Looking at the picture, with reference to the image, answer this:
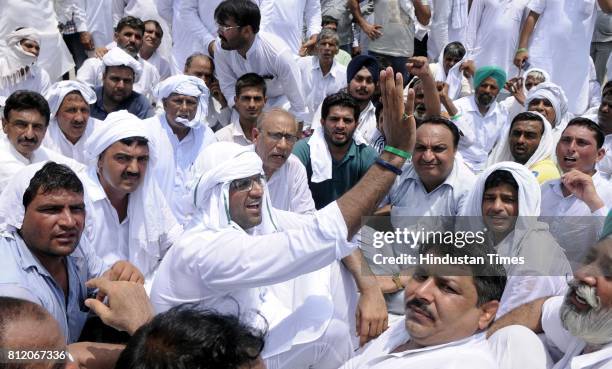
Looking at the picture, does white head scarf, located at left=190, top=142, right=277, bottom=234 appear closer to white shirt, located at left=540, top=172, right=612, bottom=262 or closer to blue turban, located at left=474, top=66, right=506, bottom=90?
white shirt, located at left=540, top=172, right=612, bottom=262

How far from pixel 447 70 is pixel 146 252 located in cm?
503

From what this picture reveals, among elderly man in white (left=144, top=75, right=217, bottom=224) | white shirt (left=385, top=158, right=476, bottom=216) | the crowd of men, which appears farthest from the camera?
elderly man in white (left=144, top=75, right=217, bottom=224)

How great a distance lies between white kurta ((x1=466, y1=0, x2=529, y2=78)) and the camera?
8.09 metres

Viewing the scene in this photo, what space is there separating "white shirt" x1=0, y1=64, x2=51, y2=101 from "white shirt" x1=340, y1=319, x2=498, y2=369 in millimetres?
4512

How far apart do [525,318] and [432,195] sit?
1.56 metres

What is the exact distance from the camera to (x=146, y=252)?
3652 millimetres

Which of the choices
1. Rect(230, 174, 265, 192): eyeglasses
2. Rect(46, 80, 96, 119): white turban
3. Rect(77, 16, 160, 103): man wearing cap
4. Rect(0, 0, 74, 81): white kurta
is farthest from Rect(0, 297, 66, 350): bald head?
Rect(0, 0, 74, 81): white kurta

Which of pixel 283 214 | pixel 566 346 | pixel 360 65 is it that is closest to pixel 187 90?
pixel 360 65

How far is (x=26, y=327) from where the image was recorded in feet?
5.50

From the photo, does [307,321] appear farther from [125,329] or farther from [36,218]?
[36,218]

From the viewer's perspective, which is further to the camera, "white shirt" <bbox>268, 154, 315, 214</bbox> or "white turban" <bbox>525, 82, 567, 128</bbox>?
"white turban" <bbox>525, 82, 567, 128</bbox>

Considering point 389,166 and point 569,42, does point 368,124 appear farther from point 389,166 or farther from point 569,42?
point 389,166

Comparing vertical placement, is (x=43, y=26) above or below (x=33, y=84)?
above

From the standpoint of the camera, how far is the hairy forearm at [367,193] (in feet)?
7.92
